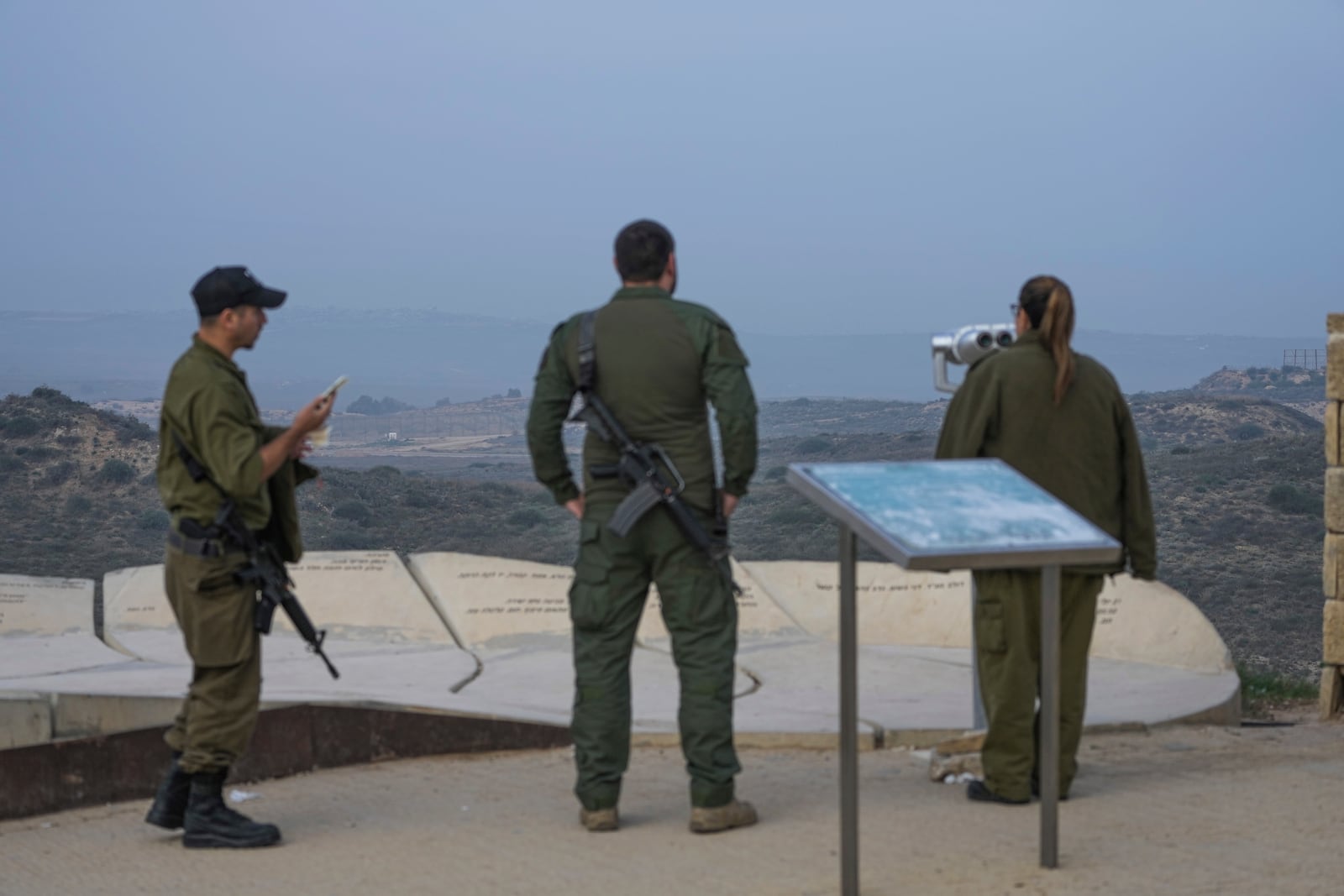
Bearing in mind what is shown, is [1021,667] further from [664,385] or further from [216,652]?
[216,652]

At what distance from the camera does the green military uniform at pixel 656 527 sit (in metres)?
4.51

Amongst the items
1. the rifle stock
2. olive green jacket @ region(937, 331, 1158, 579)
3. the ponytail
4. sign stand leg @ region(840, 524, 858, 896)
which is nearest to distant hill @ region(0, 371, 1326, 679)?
olive green jacket @ region(937, 331, 1158, 579)

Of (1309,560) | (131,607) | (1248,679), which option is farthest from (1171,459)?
(131,607)

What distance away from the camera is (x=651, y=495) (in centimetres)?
445

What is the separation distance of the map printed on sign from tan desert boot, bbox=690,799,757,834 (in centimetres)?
119

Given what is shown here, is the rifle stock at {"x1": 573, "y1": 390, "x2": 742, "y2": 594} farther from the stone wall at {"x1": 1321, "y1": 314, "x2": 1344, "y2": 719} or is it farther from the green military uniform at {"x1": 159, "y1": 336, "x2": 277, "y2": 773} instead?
the stone wall at {"x1": 1321, "y1": 314, "x2": 1344, "y2": 719}

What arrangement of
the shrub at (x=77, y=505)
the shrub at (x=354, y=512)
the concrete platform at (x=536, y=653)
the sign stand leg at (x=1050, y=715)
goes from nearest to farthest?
the sign stand leg at (x=1050, y=715) < the concrete platform at (x=536, y=653) < the shrub at (x=77, y=505) < the shrub at (x=354, y=512)

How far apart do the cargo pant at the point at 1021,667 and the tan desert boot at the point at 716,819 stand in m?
0.83

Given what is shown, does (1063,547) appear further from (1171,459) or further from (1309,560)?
(1171,459)

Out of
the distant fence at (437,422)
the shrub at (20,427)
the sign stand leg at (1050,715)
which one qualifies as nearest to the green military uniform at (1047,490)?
the sign stand leg at (1050,715)

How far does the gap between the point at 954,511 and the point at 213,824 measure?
7.71 ft

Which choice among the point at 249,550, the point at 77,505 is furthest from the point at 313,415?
the point at 77,505

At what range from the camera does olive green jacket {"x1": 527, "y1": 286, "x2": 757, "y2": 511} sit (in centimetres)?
449

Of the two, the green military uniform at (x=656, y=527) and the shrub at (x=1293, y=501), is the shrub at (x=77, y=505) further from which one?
the green military uniform at (x=656, y=527)
